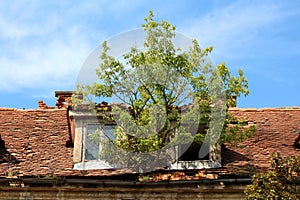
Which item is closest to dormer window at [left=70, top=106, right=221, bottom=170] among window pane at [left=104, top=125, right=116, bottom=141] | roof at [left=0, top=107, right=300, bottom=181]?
window pane at [left=104, top=125, right=116, bottom=141]

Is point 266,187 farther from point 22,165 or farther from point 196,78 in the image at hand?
point 22,165

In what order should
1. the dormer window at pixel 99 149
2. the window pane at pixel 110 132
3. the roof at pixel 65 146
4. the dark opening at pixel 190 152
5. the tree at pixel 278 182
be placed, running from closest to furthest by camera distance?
the tree at pixel 278 182 < the roof at pixel 65 146 < the dormer window at pixel 99 149 < the dark opening at pixel 190 152 < the window pane at pixel 110 132

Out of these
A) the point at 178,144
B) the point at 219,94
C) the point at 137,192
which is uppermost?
the point at 219,94

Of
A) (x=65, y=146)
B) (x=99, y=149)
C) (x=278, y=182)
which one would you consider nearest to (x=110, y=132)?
(x=99, y=149)

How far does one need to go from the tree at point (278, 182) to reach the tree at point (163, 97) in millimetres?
2633

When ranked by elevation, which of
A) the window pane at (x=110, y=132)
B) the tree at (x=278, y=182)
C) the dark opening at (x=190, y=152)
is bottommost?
the tree at (x=278, y=182)

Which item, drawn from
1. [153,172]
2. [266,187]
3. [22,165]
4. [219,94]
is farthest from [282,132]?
[22,165]

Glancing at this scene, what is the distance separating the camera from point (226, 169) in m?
14.0

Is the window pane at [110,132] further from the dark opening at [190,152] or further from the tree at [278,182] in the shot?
the tree at [278,182]

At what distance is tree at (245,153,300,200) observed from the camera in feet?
36.1

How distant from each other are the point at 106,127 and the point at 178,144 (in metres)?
2.11

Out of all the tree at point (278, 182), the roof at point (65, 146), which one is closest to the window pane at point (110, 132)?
the roof at point (65, 146)

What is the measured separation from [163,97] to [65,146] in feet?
10.4

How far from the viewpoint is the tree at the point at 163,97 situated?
45.4 ft
